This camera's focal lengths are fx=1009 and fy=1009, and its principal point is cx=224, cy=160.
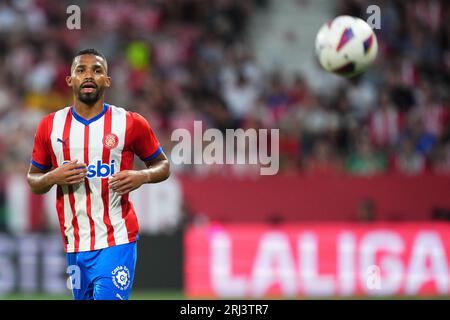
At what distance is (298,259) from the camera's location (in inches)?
501

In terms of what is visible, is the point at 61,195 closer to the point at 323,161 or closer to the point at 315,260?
the point at 315,260

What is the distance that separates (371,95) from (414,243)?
379 cm

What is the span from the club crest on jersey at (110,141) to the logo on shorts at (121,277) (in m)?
0.76

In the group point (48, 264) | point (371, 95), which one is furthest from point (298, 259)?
point (371, 95)

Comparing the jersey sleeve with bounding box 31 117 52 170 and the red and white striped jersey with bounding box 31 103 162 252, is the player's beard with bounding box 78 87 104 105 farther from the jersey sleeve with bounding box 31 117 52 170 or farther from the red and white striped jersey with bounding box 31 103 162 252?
the jersey sleeve with bounding box 31 117 52 170

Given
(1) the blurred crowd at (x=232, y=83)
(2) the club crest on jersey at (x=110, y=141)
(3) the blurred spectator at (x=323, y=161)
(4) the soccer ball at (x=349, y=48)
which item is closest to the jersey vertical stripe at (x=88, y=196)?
(2) the club crest on jersey at (x=110, y=141)

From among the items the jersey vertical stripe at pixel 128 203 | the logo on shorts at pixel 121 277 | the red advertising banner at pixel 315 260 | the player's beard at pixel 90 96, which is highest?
the player's beard at pixel 90 96

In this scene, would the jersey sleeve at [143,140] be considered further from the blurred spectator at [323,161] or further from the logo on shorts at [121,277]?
the blurred spectator at [323,161]

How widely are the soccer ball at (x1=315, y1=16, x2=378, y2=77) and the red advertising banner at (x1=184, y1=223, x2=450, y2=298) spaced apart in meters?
4.21

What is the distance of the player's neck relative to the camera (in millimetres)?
6359

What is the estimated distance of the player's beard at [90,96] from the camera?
20.5 ft

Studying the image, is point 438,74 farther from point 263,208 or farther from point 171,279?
point 171,279

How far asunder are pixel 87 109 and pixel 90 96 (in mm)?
140

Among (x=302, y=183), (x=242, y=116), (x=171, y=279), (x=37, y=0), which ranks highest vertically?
(x=37, y=0)
